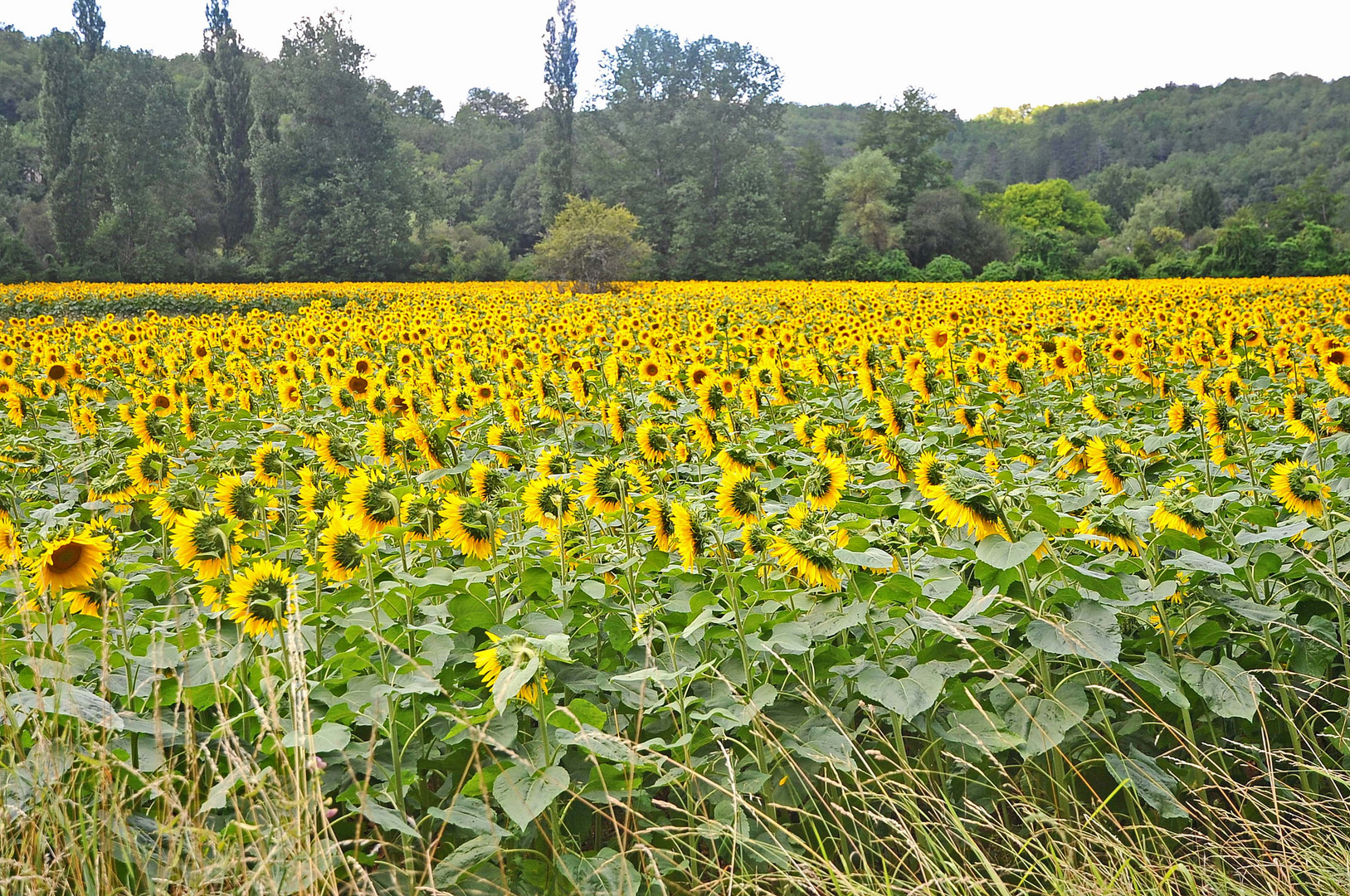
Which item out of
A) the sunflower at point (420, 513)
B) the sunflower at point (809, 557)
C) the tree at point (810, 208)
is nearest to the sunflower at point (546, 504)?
the sunflower at point (420, 513)

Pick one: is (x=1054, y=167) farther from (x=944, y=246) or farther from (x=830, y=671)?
(x=830, y=671)

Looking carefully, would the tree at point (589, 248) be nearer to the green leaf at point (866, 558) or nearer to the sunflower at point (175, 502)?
the sunflower at point (175, 502)

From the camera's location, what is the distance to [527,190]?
211ft

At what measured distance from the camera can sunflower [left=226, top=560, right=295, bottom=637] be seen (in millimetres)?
2297

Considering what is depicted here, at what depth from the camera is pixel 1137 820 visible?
252 cm

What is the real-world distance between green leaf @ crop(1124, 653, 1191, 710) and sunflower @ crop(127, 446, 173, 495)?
3.32 meters

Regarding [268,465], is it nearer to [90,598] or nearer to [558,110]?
[90,598]

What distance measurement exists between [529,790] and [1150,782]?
143cm

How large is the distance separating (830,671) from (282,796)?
1.28 meters

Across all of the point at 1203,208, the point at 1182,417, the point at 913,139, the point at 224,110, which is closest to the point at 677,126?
the point at 913,139

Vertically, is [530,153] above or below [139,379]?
above

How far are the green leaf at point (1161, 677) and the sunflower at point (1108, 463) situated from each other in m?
0.86

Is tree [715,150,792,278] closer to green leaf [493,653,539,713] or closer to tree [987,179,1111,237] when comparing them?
tree [987,179,1111,237]

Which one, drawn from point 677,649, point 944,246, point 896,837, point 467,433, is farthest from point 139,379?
point 944,246
